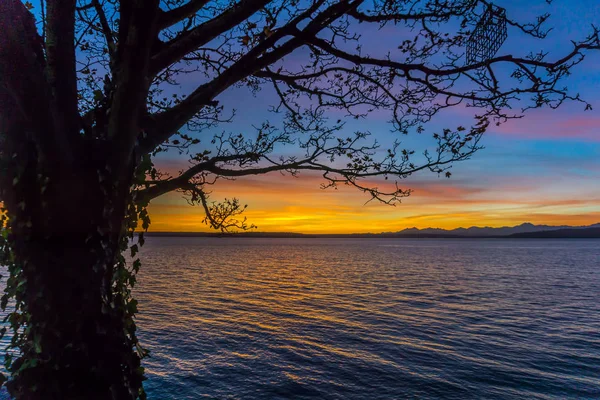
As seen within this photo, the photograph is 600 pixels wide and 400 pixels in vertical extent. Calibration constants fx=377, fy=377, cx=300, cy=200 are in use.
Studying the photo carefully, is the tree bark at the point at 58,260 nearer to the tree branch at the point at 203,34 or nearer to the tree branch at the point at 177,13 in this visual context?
the tree branch at the point at 203,34

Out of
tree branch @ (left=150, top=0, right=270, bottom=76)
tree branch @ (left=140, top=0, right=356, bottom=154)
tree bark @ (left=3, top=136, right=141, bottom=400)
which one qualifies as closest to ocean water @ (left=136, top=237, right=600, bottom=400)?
tree bark @ (left=3, top=136, right=141, bottom=400)

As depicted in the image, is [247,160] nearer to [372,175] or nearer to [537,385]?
[372,175]

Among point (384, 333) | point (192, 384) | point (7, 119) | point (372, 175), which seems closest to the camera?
point (7, 119)

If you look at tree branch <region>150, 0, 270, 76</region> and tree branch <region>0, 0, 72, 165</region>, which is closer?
tree branch <region>0, 0, 72, 165</region>

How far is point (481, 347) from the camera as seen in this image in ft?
58.4

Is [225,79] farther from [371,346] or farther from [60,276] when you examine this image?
[371,346]

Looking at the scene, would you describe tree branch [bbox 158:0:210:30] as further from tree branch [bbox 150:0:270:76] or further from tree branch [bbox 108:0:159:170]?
tree branch [bbox 108:0:159:170]

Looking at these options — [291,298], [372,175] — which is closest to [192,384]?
[372,175]

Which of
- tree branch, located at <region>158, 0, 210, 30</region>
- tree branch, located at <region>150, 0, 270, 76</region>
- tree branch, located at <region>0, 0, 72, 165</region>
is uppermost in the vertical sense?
tree branch, located at <region>158, 0, 210, 30</region>

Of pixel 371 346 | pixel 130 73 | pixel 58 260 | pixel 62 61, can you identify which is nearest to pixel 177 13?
pixel 130 73

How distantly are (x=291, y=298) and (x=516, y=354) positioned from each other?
1900 centimetres

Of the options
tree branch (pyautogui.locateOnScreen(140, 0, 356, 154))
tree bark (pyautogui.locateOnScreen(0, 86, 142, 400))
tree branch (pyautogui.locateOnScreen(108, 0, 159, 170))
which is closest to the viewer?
tree branch (pyautogui.locateOnScreen(108, 0, 159, 170))

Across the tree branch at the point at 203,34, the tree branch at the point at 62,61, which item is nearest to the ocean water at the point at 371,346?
the tree branch at the point at 62,61

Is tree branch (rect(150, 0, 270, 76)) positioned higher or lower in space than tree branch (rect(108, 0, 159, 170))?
higher
